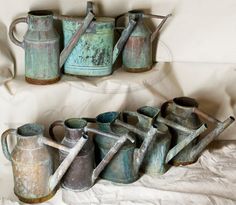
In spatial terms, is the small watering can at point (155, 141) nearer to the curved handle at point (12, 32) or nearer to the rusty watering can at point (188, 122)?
the rusty watering can at point (188, 122)

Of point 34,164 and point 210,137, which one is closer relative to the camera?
point 34,164

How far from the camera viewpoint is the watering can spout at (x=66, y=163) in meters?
1.11

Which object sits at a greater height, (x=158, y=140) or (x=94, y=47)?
(x=94, y=47)

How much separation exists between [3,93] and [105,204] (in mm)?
402

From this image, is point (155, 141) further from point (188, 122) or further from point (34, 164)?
point (34, 164)

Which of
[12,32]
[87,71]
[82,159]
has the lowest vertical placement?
[82,159]

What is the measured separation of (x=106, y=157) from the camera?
1177 mm

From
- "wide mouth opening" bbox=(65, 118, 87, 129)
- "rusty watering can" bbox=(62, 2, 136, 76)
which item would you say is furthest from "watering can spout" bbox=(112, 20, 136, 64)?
"wide mouth opening" bbox=(65, 118, 87, 129)

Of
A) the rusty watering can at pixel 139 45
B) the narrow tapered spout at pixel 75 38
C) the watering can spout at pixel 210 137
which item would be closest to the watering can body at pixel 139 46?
the rusty watering can at pixel 139 45

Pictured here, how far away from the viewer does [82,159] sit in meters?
1.17

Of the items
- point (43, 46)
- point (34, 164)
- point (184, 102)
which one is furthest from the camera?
point (184, 102)

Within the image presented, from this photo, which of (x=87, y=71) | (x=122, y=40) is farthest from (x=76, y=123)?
(x=122, y=40)

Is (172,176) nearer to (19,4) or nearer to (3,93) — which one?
(3,93)

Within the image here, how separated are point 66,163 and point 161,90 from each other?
42cm
